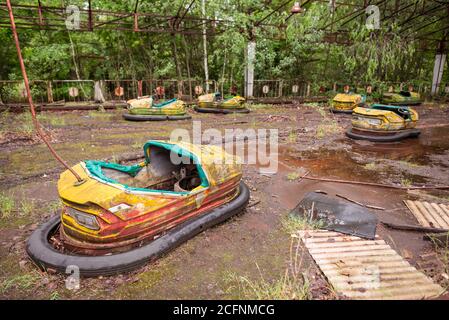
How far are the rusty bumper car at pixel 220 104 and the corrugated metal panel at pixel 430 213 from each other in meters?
6.91

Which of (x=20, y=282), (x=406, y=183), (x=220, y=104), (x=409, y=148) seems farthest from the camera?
(x=220, y=104)

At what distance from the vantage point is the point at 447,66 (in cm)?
1723

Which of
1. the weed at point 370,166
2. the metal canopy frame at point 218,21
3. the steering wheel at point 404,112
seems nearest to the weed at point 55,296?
the weed at point 370,166

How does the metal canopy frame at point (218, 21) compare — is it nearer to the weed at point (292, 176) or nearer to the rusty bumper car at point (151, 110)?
the rusty bumper car at point (151, 110)

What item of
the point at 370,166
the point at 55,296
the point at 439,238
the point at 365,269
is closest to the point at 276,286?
the point at 365,269

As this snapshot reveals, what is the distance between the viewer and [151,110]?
8.21m

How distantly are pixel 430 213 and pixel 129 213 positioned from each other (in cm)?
316

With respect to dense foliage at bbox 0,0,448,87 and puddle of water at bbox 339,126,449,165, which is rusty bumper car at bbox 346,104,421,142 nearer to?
puddle of water at bbox 339,126,449,165

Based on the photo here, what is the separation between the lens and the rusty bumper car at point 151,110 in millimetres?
8047

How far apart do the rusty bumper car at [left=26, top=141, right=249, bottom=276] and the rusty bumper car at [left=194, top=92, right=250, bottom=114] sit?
6837mm

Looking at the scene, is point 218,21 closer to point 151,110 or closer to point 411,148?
point 151,110

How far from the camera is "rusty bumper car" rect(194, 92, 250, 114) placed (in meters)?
9.62

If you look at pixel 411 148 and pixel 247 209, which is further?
pixel 411 148
